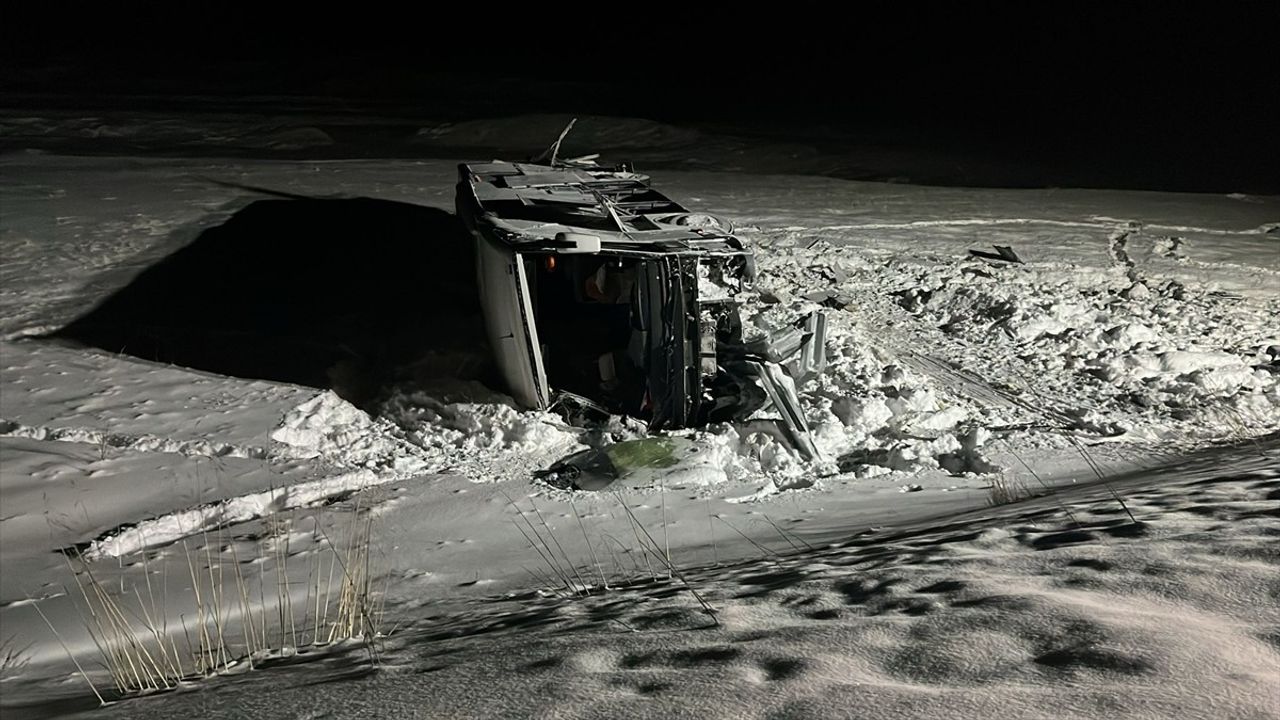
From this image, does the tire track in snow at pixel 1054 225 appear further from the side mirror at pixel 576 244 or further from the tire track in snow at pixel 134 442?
the tire track in snow at pixel 134 442

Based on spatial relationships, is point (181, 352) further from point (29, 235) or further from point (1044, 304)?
point (1044, 304)

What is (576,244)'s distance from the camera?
5.89 meters

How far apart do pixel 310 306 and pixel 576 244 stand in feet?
11.1

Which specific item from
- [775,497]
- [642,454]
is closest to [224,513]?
[642,454]

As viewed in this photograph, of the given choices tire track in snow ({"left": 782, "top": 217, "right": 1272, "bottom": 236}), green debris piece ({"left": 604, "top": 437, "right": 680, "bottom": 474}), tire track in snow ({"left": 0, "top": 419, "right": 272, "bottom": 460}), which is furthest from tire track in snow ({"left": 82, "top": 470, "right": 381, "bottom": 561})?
tire track in snow ({"left": 782, "top": 217, "right": 1272, "bottom": 236})

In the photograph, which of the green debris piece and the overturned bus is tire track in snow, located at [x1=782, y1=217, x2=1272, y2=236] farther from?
the green debris piece

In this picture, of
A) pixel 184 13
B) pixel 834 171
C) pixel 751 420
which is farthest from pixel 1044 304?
pixel 184 13

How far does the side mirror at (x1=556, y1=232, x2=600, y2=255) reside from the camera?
5.89 meters

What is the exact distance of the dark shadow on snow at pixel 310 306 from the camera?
7.32 m

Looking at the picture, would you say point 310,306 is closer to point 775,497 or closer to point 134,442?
point 134,442

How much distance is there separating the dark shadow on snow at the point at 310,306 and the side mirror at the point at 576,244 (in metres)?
1.77

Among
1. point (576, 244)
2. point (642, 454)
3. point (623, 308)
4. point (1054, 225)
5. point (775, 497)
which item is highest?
point (576, 244)

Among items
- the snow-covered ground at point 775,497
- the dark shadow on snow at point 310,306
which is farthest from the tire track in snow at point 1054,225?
the dark shadow on snow at point 310,306

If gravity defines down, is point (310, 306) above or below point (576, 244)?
below
